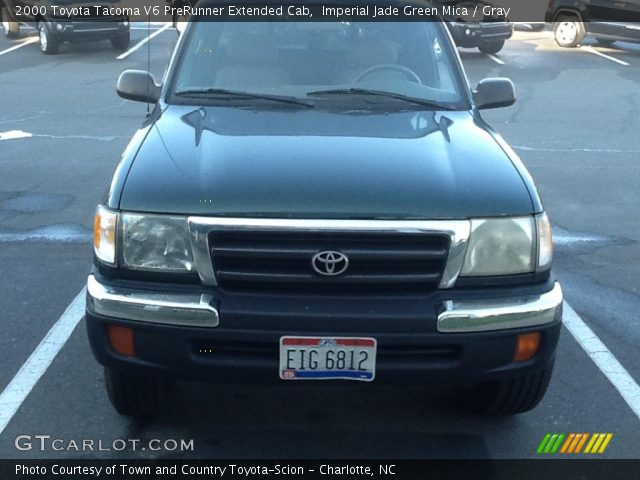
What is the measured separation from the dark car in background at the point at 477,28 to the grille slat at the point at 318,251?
15.0m

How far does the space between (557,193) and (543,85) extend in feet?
22.3

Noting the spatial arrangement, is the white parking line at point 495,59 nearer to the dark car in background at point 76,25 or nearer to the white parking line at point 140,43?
the white parking line at point 140,43

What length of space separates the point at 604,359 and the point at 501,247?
5.34ft

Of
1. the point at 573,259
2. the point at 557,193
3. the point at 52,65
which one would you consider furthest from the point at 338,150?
the point at 52,65

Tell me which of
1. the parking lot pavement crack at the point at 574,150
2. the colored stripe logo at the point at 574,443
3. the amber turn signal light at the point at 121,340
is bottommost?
the parking lot pavement crack at the point at 574,150

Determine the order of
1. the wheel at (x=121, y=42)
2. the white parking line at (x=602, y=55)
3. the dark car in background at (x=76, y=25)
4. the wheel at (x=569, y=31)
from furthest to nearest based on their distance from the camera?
the wheel at (x=569, y=31) < the wheel at (x=121, y=42) < the dark car in background at (x=76, y=25) < the white parking line at (x=602, y=55)

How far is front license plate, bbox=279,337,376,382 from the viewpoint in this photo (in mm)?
3105

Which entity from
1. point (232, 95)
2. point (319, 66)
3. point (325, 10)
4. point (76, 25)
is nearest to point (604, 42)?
point (76, 25)

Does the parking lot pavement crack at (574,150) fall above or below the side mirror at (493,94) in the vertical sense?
below

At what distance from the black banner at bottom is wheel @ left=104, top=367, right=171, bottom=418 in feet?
0.88

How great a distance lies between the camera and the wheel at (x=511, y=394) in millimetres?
3611

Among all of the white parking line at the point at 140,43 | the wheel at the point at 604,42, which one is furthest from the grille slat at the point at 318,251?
the wheel at the point at 604,42

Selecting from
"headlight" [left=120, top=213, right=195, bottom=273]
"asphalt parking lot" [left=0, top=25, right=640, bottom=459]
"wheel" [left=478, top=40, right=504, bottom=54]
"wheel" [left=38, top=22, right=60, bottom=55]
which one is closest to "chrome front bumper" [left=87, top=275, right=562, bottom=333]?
"headlight" [left=120, top=213, right=195, bottom=273]

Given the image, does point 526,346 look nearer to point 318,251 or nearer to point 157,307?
point 318,251
